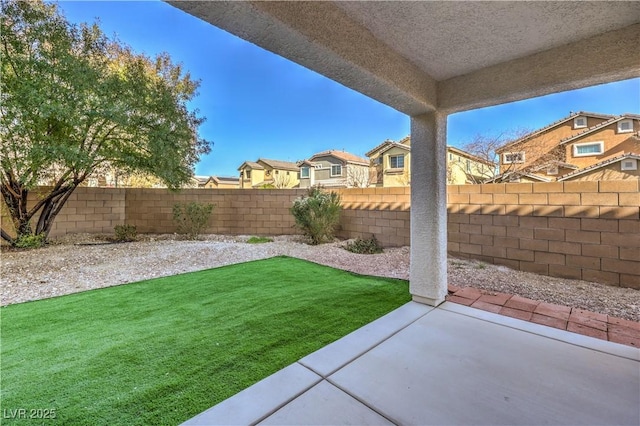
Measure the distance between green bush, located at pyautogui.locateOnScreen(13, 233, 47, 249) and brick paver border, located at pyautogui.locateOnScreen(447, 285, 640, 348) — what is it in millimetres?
9154

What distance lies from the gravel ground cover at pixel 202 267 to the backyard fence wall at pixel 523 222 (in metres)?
0.25

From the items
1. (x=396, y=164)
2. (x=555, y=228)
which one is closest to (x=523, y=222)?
(x=555, y=228)

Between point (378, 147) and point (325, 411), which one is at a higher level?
point (378, 147)

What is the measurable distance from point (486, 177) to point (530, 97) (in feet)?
36.6

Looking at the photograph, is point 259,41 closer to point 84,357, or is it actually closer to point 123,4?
point 84,357

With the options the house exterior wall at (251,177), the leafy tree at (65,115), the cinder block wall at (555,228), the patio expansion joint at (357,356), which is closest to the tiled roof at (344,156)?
the house exterior wall at (251,177)

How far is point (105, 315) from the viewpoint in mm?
3041

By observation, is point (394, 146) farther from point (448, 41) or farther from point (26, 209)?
point (26, 209)

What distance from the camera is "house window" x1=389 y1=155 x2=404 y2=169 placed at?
60.2 feet

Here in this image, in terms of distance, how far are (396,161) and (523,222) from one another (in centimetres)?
1462

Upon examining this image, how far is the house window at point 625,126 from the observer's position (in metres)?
9.84

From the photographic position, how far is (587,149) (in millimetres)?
11070

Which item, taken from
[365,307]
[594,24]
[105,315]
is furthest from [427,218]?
[105,315]

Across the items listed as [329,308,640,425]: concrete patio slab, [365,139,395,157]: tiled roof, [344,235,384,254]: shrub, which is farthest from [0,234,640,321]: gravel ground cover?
[365,139,395,157]: tiled roof
